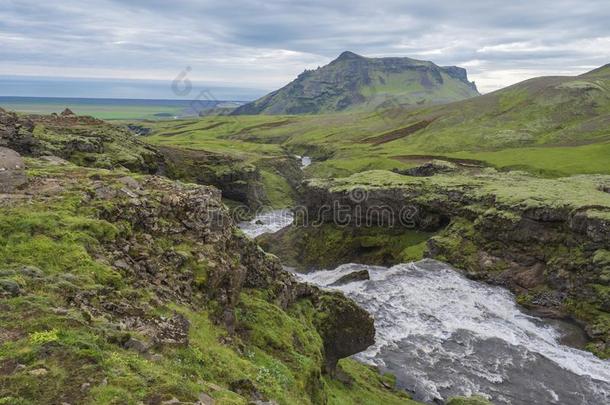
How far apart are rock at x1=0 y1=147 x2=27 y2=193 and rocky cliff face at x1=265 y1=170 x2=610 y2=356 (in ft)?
141

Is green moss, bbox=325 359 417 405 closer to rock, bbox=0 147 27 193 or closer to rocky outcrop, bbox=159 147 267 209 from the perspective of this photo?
rock, bbox=0 147 27 193

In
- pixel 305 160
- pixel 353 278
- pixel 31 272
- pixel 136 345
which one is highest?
pixel 31 272

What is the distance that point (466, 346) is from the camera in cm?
3944

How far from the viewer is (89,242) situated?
59.0ft

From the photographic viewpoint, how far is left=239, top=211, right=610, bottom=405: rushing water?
33.9 metres

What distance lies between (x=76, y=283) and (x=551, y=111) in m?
151

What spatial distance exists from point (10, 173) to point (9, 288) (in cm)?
1009

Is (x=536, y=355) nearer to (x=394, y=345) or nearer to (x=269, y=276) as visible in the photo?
(x=394, y=345)

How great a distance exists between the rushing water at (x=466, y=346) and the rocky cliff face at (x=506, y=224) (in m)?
2.83

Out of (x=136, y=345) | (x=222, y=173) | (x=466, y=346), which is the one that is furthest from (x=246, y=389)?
(x=222, y=173)

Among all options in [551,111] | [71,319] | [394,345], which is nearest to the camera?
[71,319]

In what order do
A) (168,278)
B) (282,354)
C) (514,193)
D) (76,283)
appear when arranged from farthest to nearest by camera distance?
(514,193) < (282,354) < (168,278) < (76,283)

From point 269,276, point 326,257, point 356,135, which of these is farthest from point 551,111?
point 269,276

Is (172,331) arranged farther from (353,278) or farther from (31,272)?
(353,278)
